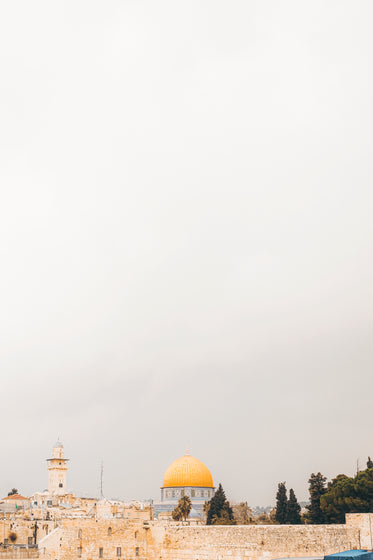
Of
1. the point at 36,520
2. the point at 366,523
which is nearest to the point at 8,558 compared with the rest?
the point at 36,520

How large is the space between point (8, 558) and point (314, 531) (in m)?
14.9

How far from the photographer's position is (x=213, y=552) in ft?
89.1

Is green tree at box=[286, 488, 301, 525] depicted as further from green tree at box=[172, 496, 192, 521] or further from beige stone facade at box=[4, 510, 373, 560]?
beige stone facade at box=[4, 510, 373, 560]

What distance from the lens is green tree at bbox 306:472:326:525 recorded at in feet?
112

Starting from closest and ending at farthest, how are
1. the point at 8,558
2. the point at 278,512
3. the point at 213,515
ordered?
the point at 8,558, the point at 278,512, the point at 213,515

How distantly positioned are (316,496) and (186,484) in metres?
22.9

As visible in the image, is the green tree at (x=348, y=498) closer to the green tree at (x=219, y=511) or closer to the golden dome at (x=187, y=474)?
the green tree at (x=219, y=511)

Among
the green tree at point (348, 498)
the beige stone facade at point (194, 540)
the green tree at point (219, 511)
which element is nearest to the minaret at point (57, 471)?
the green tree at point (219, 511)

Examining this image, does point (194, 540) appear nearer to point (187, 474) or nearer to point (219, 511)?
point (219, 511)

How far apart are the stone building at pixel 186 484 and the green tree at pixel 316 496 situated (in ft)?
70.4

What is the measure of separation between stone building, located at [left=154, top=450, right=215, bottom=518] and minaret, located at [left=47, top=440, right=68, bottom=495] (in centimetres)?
868

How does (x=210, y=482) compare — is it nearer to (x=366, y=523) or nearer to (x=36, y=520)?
(x=36, y=520)

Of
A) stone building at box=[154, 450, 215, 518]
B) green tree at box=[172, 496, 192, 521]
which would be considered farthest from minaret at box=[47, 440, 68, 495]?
green tree at box=[172, 496, 192, 521]

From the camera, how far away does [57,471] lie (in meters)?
53.0
